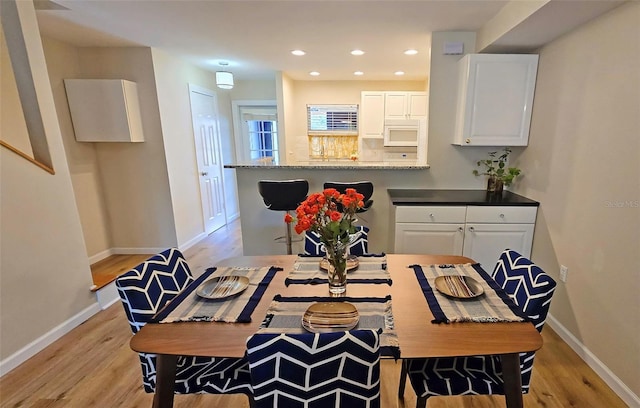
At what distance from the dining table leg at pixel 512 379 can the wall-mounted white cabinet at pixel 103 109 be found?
12.2 feet

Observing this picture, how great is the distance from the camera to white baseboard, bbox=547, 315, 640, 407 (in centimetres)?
162

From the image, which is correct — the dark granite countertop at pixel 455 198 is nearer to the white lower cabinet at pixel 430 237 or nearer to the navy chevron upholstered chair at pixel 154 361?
the white lower cabinet at pixel 430 237

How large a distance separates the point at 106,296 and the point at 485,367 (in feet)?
9.45

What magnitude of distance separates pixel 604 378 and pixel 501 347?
1.43 m

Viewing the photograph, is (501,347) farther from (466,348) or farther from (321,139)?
(321,139)

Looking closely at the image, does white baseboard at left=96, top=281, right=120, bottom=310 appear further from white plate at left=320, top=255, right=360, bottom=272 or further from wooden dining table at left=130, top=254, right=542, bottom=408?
white plate at left=320, top=255, right=360, bottom=272

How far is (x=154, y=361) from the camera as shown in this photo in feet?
4.20

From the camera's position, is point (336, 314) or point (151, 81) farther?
point (151, 81)

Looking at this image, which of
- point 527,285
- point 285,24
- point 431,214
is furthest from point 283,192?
point 527,285

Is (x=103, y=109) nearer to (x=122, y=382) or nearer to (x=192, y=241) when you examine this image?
(x=192, y=241)

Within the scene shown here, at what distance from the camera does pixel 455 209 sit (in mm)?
2557

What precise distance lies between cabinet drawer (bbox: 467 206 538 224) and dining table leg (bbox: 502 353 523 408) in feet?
5.47

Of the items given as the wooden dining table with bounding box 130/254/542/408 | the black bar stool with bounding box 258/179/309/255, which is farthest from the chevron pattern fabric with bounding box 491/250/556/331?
the black bar stool with bounding box 258/179/309/255

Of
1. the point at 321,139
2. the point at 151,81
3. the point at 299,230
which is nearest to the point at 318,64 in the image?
the point at 321,139
